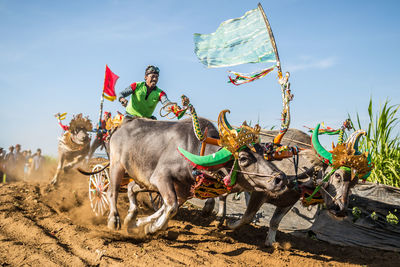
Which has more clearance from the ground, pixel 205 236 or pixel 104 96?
pixel 104 96

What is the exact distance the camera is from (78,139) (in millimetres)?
10664

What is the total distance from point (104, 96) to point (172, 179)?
9.98ft

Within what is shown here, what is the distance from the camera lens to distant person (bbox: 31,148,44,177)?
15.7 m

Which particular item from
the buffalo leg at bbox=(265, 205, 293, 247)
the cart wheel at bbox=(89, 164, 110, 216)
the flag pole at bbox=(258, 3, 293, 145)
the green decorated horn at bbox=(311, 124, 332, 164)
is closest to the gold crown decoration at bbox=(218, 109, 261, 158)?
the flag pole at bbox=(258, 3, 293, 145)

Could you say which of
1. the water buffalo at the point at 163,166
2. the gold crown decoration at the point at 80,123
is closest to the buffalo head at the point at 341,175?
the water buffalo at the point at 163,166

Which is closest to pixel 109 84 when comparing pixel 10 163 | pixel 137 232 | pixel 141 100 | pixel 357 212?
pixel 141 100

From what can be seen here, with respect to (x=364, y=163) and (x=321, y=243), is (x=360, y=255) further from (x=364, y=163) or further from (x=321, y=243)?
(x=364, y=163)

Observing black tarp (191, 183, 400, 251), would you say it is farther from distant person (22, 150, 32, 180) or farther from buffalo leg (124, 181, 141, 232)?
distant person (22, 150, 32, 180)

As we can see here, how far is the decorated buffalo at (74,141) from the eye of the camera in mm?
10625

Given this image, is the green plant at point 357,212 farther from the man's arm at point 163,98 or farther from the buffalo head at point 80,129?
the buffalo head at point 80,129

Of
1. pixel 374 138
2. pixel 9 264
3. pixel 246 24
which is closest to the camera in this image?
pixel 9 264

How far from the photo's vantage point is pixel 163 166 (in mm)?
4906

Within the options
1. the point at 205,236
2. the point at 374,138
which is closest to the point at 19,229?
the point at 205,236

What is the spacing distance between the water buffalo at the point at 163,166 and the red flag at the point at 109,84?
124 cm
